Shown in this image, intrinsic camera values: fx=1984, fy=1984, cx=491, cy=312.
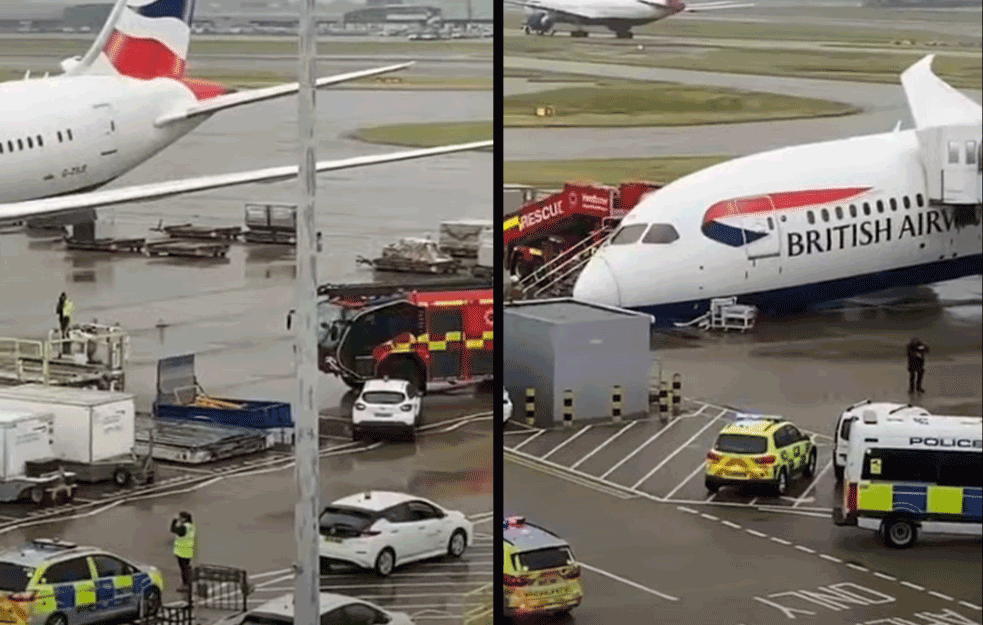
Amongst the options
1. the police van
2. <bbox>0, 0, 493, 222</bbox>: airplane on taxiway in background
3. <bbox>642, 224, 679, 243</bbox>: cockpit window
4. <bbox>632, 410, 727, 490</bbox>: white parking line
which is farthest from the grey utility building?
<bbox>642, 224, 679, 243</bbox>: cockpit window

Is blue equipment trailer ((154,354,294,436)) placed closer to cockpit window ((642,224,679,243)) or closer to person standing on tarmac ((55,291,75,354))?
person standing on tarmac ((55,291,75,354))

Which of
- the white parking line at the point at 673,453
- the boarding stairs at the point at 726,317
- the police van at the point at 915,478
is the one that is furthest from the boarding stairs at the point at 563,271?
the police van at the point at 915,478

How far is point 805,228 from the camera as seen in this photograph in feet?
41.7

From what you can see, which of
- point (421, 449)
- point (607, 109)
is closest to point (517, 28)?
point (607, 109)

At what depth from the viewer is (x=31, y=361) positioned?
9609 millimetres

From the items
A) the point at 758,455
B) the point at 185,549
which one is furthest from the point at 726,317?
the point at 185,549

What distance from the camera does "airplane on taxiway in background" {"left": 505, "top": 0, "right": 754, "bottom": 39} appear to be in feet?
72.5

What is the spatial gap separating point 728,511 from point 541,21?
17.1m

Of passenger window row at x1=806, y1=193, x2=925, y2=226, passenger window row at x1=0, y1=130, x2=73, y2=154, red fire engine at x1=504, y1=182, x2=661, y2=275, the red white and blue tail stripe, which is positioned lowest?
red fire engine at x1=504, y1=182, x2=661, y2=275

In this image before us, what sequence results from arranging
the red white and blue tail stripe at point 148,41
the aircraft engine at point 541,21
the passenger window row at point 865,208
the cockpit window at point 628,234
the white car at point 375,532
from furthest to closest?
the aircraft engine at point 541,21
the red white and blue tail stripe at point 148,41
the passenger window row at point 865,208
the cockpit window at point 628,234
the white car at point 375,532

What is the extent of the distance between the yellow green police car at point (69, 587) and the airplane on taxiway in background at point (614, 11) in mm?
14990

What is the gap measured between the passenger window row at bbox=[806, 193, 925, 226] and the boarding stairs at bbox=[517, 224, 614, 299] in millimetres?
1346

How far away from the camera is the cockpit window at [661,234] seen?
12.3m

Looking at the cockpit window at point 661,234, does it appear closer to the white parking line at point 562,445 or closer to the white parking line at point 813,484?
the white parking line at point 562,445
